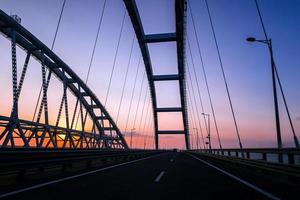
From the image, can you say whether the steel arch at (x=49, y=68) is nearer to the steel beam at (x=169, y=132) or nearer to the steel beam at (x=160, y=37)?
the steel beam at (x=160, y=37)

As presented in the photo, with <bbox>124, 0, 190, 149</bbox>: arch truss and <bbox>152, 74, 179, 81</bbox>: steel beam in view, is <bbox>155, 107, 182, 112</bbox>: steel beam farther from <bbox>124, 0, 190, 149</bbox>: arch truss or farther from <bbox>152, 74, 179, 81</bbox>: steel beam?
<bbox>152, 74, 179, 81</bbox>: steel beam

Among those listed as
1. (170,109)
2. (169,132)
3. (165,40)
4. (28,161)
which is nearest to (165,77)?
(170,109)

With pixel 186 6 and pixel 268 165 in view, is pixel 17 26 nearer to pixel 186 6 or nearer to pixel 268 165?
pixel 186 6

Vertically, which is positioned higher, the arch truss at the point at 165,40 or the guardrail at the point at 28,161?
the arch truss at the point at 165,40

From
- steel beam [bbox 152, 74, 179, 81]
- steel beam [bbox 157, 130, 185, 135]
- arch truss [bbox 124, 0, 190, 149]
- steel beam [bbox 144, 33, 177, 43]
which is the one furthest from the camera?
steel beam [bbox 157, 130, 185, 135]

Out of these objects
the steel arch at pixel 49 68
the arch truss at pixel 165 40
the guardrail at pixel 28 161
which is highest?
the arch truss at pixel 165 40

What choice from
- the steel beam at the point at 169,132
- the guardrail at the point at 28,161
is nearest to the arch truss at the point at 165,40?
the steel beam at the point at 169,132

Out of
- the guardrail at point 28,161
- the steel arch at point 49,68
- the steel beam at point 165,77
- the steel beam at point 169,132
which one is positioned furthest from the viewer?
the steel beam at point 169,132

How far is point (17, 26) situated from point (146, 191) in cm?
1736

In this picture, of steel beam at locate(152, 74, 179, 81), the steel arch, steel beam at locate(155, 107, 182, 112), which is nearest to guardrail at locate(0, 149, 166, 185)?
the steel arch

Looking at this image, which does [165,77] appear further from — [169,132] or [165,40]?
[169,132]

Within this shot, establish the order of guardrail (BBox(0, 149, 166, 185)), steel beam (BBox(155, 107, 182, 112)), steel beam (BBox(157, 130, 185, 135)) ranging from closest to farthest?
guardrail (BBox(0, 149, 166, 185)), steel beam (BBox(155, 107, 182, 112)), steel beam (BBox(157, 130, 185, 135))

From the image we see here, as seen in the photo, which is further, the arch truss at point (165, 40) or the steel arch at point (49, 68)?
the arch truss at point (165, 40)

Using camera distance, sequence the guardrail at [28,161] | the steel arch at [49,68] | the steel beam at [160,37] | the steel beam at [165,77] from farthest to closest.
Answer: the steel beam at [165,77] < the steel beam at [160,37] < the steel arch at [49,68] < the guardrail at [28,161]
